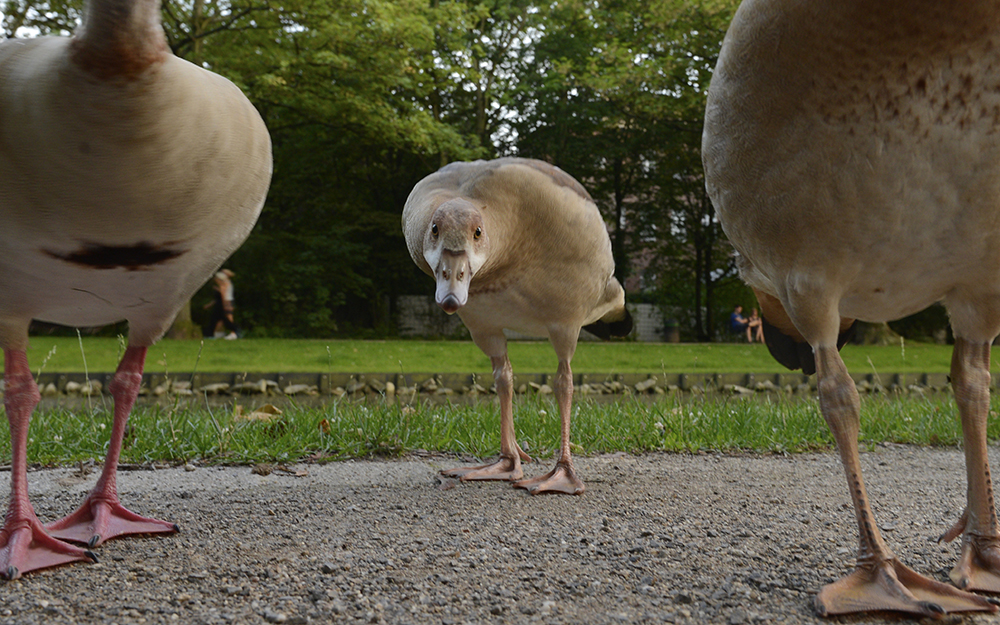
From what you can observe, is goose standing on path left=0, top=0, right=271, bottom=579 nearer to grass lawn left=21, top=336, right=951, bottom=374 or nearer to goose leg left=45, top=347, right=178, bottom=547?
goose leg left=45, top=347, right=178, bottom=547

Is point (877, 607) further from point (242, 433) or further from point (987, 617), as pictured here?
point (242, 433)

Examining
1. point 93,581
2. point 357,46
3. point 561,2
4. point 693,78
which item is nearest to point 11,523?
point 93,581

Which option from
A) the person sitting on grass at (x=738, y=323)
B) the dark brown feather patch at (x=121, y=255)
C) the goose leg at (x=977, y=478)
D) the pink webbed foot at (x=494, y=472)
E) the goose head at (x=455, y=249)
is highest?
the person sitting on grass at (x=738, y=323)

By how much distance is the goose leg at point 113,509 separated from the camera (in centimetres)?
277

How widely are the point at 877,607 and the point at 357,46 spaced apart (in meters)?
16.4

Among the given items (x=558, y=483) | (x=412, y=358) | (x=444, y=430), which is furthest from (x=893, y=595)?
(x=412, y=358)

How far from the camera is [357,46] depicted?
53.0ft

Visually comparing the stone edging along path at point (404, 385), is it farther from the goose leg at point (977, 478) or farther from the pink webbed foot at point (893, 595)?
the pink webbed foot at point (893, 595)

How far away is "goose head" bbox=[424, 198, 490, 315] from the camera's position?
3113 mm

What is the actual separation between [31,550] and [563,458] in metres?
2.45

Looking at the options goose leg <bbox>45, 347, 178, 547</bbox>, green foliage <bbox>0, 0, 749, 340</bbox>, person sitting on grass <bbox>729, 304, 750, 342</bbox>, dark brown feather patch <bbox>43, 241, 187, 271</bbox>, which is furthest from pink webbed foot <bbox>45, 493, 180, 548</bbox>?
person sitting on grass <bbox>729, 304, 750, 342</bbox>

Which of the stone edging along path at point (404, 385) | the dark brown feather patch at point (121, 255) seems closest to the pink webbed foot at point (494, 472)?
the dark brown feather patch at point (121, 255)

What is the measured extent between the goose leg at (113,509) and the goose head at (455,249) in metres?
1.34

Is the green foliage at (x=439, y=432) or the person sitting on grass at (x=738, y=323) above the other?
the person sitting on grass at (x=738, y=323)
